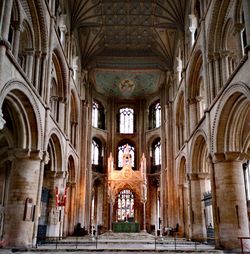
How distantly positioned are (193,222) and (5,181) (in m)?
13.5

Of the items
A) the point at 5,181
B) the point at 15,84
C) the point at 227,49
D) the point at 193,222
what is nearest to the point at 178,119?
the point at 193,222

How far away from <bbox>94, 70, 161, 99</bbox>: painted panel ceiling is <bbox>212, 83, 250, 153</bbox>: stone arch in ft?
62.2

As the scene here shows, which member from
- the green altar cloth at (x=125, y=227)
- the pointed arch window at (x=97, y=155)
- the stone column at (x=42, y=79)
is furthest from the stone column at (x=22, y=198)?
the pointed arch window at (x=97, y=155)

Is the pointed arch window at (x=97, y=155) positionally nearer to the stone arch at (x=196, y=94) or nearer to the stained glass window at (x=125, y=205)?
the stained glass window at (x=125, y=205)

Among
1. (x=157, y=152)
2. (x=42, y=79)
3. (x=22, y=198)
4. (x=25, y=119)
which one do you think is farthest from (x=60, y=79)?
(x=157, y=152)

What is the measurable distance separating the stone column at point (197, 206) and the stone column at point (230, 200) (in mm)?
5343

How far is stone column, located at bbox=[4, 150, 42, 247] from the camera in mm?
16281

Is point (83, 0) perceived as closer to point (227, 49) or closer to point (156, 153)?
point (227, 49)

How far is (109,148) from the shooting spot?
39500mm

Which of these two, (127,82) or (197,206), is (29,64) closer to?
(197,206)

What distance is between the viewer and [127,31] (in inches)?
1246

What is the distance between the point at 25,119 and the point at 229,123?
1024 centimetres

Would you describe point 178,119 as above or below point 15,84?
above

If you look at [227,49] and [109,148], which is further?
[109,148]
